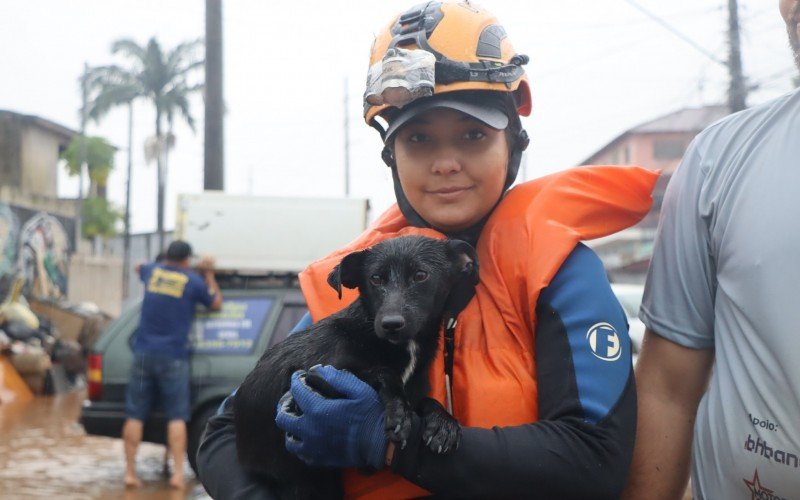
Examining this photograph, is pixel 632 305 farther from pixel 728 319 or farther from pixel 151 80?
pixel 151 80

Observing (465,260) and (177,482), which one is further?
(177,482)

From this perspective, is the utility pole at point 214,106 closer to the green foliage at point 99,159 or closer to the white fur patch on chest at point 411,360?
the white fur patch on chest at point 411,360

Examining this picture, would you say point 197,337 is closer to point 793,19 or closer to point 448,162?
point 448,162

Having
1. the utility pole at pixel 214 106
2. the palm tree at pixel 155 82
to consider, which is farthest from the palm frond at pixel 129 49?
the utility pole at pixel 214 106

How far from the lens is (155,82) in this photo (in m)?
41.5

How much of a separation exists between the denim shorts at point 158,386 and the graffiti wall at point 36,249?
16.2 meters

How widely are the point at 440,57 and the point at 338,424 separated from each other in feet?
3.45

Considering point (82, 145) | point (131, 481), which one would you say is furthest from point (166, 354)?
point (82, 145)

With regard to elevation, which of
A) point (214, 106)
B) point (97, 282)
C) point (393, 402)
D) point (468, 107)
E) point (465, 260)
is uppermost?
point (214, 106)

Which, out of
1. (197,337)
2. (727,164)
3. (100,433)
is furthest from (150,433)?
(727,164)

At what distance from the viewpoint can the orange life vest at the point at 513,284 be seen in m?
1.99

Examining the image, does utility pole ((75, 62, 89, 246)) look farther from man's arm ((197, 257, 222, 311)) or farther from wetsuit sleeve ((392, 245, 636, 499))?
wetsuit sleeve ((392, 245, 636, 499))

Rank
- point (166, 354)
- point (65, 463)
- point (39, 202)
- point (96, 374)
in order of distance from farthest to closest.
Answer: point (39, 202) → point (65, 463) → point (96, 374) → point (166, 354)

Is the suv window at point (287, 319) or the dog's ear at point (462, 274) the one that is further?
the suv window at point (287, 319)
